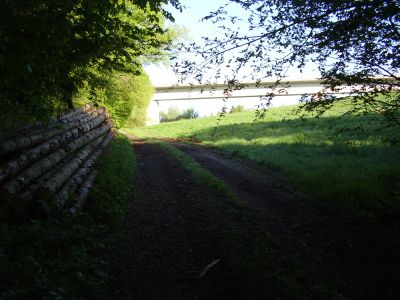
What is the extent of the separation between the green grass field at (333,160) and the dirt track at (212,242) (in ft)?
2.65

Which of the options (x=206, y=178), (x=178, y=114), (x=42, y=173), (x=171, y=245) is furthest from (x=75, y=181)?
(x=178, y=114)

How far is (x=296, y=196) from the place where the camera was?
33.4ft

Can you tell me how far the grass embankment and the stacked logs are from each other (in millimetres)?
352

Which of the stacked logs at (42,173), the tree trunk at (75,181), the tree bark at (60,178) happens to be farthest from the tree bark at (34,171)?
the tree trunk at (75,181)

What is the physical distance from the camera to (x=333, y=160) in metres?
13.1

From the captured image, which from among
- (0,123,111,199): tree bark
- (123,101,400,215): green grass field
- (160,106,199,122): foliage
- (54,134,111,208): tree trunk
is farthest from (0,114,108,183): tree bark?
(160,106,199,122): foliage

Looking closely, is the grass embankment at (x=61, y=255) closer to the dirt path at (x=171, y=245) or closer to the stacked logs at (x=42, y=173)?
Result: the stacked logs at (x=42, y=173)

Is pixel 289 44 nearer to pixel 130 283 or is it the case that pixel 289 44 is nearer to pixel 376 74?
pixel 376 74

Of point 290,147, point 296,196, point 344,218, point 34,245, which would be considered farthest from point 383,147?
point 34,245

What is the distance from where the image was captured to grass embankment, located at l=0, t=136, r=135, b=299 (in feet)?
13.9

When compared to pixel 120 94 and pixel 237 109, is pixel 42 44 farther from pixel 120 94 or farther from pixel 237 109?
pixel 237 109

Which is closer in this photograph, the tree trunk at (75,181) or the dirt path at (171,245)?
the dirt path at (171,245)

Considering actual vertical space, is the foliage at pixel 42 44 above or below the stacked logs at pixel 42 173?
above

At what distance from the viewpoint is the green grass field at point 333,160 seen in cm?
897
